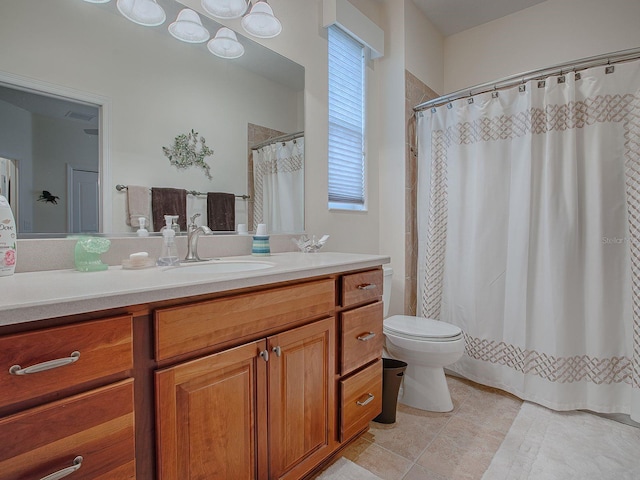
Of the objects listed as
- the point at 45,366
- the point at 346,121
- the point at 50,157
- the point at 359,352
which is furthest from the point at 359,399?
the point at 346,121

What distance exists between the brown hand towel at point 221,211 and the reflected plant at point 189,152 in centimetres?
10

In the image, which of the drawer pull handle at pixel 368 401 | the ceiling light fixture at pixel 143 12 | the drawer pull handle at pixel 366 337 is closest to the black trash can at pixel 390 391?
the drawer pull handle at pixel 368 401

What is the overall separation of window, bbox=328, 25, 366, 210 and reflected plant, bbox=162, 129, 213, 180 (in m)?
0.84

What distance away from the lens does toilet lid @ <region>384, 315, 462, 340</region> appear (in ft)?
5.95

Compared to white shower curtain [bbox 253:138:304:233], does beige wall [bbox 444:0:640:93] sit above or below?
above

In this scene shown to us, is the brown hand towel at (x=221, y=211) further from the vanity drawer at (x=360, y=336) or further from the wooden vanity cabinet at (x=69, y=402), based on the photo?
the wooden vanity cabinet at (x=69, y=402)

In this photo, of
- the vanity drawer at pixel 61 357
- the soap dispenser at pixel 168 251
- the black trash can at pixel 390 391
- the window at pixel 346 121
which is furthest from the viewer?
the window at pixel 346 121

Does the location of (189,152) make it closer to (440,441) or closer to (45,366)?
(45,366)

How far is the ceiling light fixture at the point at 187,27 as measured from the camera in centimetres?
142

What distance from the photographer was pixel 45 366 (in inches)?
25.3

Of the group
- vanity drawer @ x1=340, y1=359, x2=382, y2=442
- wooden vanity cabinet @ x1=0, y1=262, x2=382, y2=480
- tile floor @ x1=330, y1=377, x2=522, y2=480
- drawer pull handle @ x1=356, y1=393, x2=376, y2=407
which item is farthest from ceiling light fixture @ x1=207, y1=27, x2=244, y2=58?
tile floor @ x1=330, y1=377, x2=522, y2=480

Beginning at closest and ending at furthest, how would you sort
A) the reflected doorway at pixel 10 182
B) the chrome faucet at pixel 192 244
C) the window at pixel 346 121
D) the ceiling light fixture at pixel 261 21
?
1. the reflected doorway at pixel 10 182
2. the chrome faucet at pixel 192 244
3. the ceiling light fixture at pixel 261 21
4. the window at pixel 346 121

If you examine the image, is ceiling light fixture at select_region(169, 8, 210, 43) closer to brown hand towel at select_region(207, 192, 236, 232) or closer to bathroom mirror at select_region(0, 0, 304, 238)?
bathroom mirror at select_region(0, 0, 304, 238)

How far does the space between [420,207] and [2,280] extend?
7.31 ft
